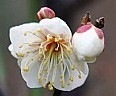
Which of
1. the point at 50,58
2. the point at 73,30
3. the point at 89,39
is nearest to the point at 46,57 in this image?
the point at 50,58

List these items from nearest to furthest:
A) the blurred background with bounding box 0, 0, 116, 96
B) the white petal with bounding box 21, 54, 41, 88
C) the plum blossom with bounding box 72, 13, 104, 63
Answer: the plum blossom with bounding box 72, 13, 104, 63 → the white petal with bounding box 21, 54, 41, 88 → the blurred background with bounding box 0, 0, 116, 96

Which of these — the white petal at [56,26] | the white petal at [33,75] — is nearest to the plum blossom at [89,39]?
the white petal at [56,26]

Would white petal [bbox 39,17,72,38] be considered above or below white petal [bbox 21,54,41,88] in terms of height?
above

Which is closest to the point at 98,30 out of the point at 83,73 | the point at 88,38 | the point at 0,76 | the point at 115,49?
the point at 88,38

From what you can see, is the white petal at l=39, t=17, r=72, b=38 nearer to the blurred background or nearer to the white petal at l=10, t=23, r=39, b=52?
the white petal at l=10, t=23, r=39, b=52

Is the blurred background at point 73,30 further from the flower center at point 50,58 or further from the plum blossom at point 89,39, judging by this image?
the plum blossom at point 89,39

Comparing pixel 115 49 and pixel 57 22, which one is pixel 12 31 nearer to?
pixel 57 22

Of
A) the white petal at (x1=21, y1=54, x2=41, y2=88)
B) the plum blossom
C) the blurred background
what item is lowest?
the blurred background

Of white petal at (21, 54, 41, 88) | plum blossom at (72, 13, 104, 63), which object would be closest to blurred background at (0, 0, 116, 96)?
white petal at (21, 54, 41, 88)

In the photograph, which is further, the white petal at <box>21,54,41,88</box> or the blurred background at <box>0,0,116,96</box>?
the blurred background at <box>0,0,116,96</box>
